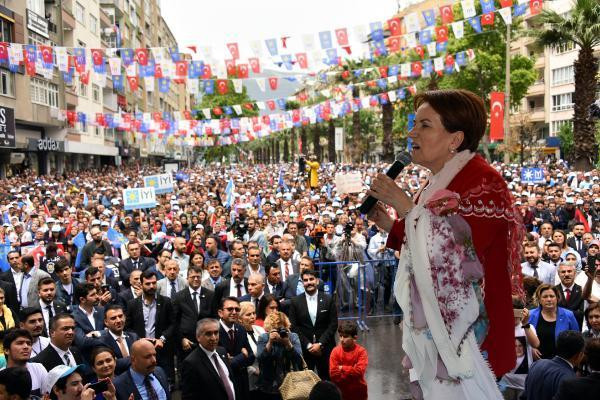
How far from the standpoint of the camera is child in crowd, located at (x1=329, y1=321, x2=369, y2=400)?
6754 mm

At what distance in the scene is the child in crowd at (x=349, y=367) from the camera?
22.2 ft

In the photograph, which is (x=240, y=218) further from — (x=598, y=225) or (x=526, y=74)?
(x=526, y=74)

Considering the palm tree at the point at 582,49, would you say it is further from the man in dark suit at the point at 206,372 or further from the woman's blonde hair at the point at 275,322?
the man in dark suit at the point at 206,372

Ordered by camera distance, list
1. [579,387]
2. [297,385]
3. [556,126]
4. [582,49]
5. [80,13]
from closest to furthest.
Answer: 1. [579,387]
2. [297,385]
3. [582,49]
4. [80,13]
5. [556,126]

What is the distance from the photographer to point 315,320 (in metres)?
8.02

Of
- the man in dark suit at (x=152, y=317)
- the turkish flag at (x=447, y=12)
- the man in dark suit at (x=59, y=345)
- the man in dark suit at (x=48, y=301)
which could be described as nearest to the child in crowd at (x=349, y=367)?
the man in dark suit at (x=152, y=317)

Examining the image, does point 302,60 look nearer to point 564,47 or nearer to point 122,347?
point 122,347

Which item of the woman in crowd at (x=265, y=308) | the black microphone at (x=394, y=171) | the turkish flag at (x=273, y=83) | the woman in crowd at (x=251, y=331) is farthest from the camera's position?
the turkish flag at (x=273, y=83)

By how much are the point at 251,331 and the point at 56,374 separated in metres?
2.58

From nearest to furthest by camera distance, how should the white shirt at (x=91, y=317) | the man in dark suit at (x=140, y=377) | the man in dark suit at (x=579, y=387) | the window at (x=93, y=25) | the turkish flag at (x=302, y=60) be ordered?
the man in dark suit at (x=579, y=387) → the man in dark suit at (x=140, y=377) → the white shirt at (x=91, y=317) → the turkish flag at (x=302, y=60) → the window at (x=93, y=25)

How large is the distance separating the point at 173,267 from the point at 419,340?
6.94m

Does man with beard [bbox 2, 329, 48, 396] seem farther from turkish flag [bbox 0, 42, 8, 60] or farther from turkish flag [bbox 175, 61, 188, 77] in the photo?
turkish flag [bbox 175, 61, 188, 77]

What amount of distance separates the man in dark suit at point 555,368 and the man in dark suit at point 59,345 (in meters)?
4.10

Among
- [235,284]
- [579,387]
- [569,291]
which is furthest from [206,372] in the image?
[569,291]
